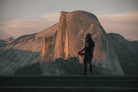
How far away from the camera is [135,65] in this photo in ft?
400

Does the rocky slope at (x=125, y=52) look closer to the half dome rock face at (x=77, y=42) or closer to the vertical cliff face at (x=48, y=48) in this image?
the half dome rock face at (x=77, y=42)

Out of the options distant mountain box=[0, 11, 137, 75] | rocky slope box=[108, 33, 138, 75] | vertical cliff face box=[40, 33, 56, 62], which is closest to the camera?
distant mountain box=[0, 11, 137, 75]

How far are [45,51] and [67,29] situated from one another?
11784 millimetres

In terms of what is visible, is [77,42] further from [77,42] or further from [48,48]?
[48,48]

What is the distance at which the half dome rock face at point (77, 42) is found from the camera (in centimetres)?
6900

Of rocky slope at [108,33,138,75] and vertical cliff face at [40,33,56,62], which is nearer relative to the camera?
vertical cliff face at [40,33,56,62]

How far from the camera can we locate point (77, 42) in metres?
71.5

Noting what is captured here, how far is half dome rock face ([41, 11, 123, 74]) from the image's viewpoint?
69.0m

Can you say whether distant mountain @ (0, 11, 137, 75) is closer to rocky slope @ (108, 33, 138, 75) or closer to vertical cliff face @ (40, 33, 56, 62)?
vertical cliff face @ (40, 33, 56, 62)

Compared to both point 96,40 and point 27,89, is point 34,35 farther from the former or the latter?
point 27,89

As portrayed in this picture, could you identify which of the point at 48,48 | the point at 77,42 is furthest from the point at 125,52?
the point at 77,42

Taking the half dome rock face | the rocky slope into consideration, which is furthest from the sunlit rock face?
the rocky slope

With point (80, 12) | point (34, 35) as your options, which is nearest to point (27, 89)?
point (80, 12)

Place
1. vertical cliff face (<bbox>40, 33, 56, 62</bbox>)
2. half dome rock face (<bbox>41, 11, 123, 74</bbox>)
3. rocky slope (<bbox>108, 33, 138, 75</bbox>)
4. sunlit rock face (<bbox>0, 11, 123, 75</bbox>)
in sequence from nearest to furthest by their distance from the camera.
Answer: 1. sunlit rock face (<bbox>0, 11, 123, 75</bbox>)
2. half dome rock face (<bbox>41, 11, 123, 74</bbox>)
3. vertical cliff face (<bbox>40, 33, 56, 62</bbox>)
4. rocky slope (<bbox>108, 33, 138, 75</bbox>)
